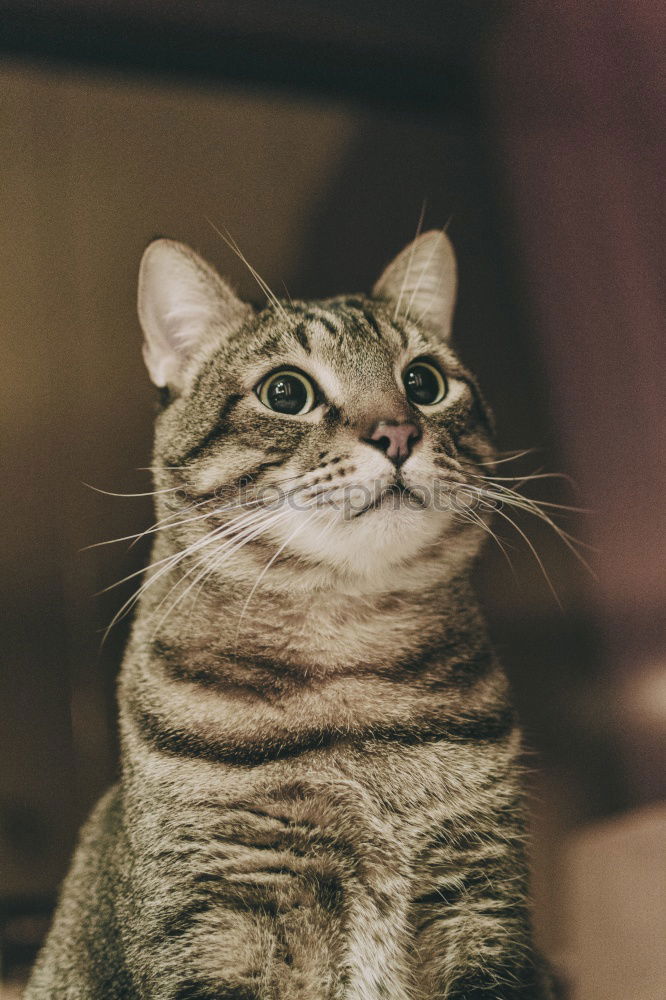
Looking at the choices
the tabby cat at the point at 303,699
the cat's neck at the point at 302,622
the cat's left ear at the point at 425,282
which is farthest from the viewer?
the cat's left ear at the point at 425,282

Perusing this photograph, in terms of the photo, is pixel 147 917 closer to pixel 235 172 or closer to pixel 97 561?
pixel 97 561

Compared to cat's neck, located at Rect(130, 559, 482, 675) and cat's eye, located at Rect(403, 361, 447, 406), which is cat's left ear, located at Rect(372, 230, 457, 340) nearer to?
cat's eye, located at Rect(403, 361, 447, 406)

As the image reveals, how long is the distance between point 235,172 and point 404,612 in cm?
49

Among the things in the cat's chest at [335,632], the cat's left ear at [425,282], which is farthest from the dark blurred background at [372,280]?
the cat's chest at [335,632]

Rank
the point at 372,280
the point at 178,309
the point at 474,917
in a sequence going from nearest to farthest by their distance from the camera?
the point at 474,917 → the point at 178,309 → the point at 372,280

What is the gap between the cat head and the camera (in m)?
0.67

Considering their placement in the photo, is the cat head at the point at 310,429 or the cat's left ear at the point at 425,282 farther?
the cat's left ear at the point at 425,282

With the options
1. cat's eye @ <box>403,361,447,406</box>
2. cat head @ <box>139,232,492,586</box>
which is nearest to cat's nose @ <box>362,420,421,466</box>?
cat head @ <box>139,232,492,586</box>

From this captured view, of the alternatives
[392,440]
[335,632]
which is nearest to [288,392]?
[392,440]

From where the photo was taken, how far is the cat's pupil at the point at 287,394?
73 centimetres

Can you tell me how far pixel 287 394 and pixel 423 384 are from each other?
0.49 feet

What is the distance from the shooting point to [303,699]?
2.28ft

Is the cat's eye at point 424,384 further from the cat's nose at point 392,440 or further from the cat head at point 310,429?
the cat's nose at point 392,440

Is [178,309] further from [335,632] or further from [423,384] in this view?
[335,632]
